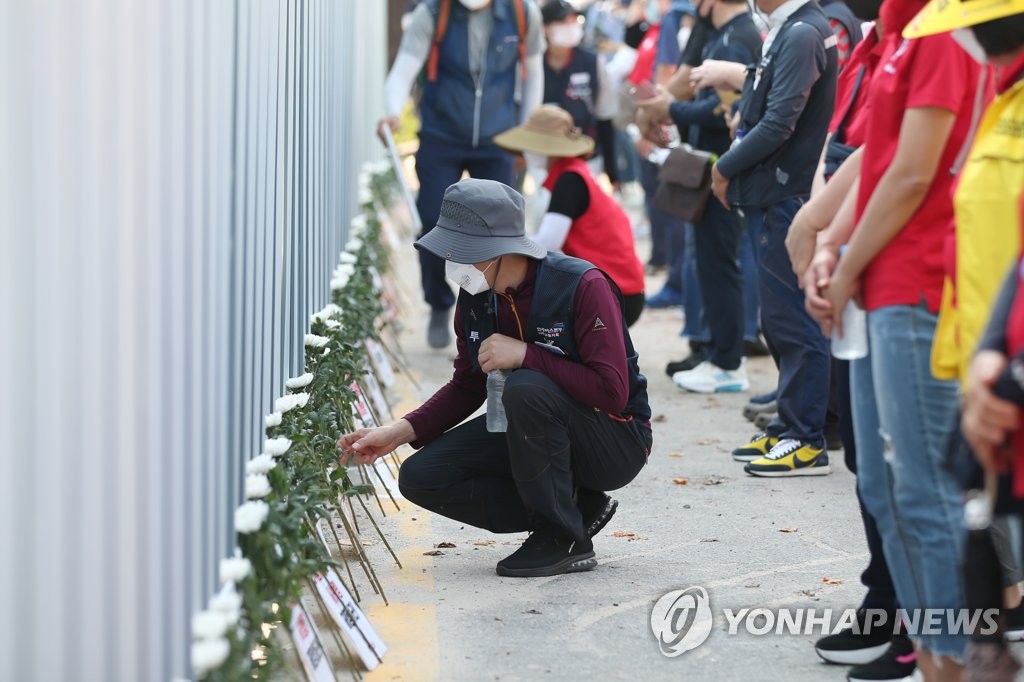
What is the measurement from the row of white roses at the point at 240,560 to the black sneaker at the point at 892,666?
1.55m

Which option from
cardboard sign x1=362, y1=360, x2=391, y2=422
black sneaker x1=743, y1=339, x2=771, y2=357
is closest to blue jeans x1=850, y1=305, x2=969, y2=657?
cardboard sign x1=362, y1=360, x2=391, y2=422

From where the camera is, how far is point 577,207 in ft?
22.9

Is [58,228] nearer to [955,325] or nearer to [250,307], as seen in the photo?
[250,307]

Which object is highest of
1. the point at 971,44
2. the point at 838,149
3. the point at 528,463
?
the point at 971,44

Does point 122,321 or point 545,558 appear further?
point 545,558

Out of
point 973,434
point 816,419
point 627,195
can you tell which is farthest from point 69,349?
point 627,195

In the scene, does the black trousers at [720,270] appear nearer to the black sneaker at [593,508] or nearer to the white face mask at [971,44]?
the black sneaker at [593,508]

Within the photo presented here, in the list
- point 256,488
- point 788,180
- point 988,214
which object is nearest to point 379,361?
point 788,180

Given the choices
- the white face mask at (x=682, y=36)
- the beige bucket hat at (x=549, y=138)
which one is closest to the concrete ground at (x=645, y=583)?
the beige bucket hat at (x=549, y=138)

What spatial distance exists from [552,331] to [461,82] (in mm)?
4050

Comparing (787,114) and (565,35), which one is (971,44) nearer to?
(787,114)

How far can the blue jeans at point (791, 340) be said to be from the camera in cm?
597

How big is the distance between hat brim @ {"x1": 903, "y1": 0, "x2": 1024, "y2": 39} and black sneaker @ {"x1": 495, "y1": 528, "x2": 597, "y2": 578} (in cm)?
208

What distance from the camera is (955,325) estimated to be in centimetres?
294
